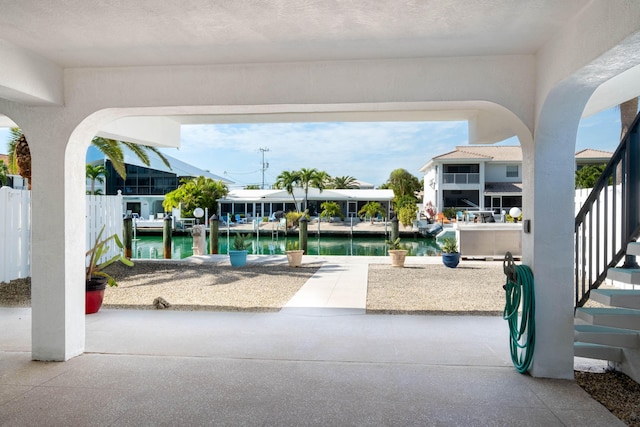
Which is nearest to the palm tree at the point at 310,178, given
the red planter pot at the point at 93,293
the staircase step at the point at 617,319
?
the red planter pot at the point at 93,293

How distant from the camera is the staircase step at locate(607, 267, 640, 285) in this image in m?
3.60

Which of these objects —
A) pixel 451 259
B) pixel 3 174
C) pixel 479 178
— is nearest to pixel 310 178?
pixel 479 178

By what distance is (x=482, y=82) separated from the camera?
4117 mm

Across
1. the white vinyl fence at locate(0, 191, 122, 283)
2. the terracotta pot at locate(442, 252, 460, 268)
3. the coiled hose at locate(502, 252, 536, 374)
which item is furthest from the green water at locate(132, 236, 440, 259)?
the coiled hose at locate(502, 252, 536, 374)

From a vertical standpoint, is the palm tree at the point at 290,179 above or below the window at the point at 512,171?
below

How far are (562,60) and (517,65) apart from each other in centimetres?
67

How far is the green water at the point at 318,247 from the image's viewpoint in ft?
59.3

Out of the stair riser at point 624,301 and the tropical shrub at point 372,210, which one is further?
the tropical shrub at point 372,210

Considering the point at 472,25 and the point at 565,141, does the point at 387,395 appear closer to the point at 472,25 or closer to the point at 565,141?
the point at 565,141

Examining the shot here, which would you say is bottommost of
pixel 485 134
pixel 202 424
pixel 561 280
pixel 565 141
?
pixel 202 424

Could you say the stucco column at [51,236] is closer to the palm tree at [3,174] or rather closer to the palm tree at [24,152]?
the palm tree at [24,152]

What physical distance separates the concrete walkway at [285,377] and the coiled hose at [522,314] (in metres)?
0.18

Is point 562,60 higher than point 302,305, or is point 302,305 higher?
point 562,60

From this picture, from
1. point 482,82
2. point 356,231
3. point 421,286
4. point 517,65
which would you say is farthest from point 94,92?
point 356,231
